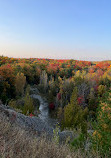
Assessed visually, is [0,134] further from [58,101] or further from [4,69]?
[58,101]

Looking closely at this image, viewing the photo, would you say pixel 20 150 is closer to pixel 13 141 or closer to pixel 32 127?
pixel 13 141

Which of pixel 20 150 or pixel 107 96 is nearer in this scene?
pixel 20 150

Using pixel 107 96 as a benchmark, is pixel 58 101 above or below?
below

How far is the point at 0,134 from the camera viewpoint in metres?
4.25

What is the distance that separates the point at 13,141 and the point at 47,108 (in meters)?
36.8

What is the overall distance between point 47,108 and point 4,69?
1715 centimetres

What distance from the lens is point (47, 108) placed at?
40000 millimetres

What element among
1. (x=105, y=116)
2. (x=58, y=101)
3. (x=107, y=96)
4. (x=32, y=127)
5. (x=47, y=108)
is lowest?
(x=47, y=108)

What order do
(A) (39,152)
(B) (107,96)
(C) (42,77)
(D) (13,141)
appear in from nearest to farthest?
(A) (39,152), (D) (13,141), (B) (107,96), (C) (42,77)

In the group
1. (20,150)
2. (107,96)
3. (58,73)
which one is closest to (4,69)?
(107,96)

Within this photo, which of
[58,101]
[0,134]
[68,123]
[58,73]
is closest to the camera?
[0,134]

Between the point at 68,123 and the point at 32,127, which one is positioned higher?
the point at 32,127

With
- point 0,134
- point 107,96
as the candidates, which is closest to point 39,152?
point 0,134

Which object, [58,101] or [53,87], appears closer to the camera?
[58,101]
